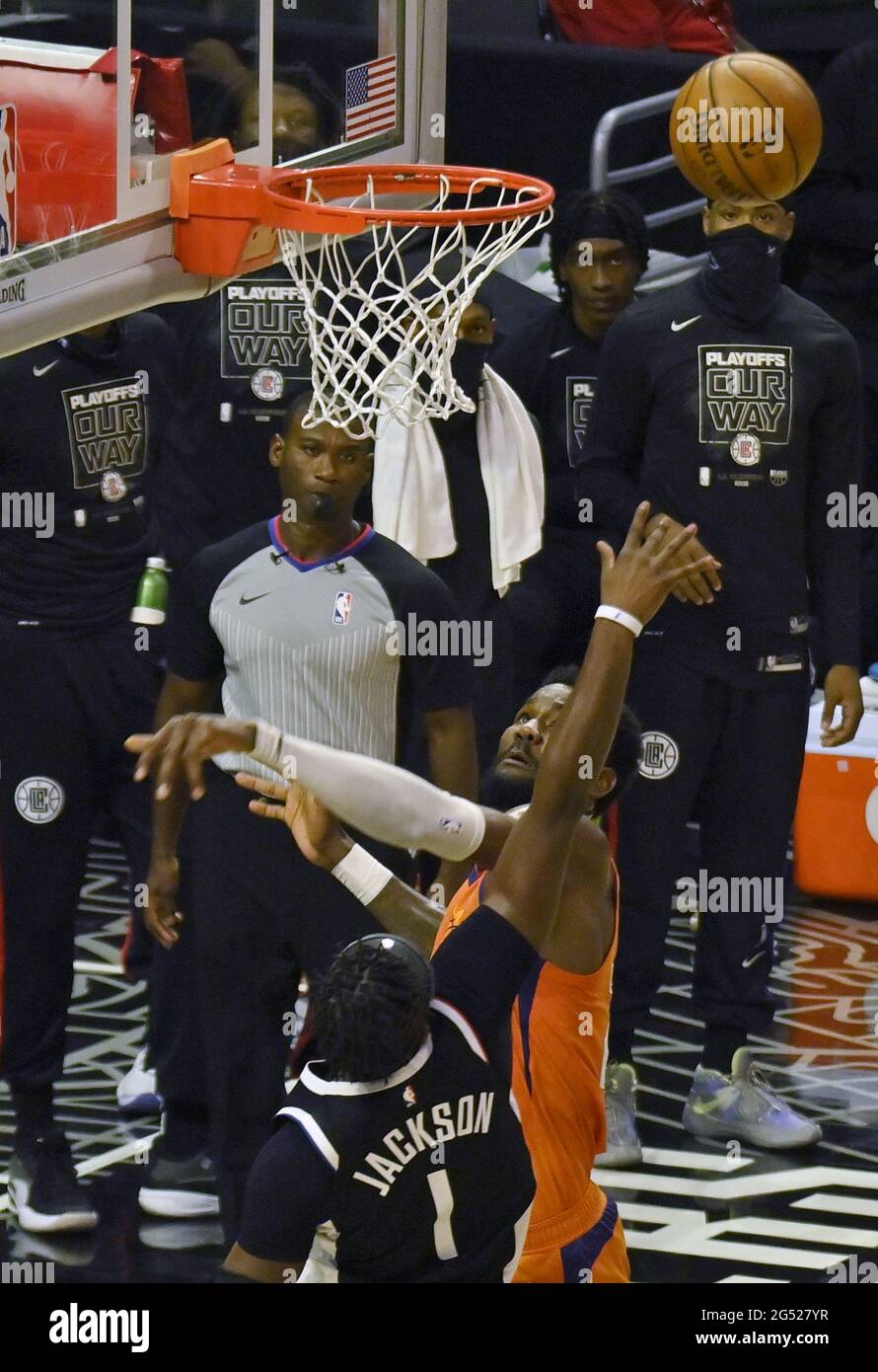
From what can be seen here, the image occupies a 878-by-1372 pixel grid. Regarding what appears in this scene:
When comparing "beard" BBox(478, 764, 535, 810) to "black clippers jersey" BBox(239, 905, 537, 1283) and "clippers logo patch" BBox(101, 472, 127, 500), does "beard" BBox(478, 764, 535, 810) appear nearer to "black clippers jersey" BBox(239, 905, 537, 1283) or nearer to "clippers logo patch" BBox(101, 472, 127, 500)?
"black clippers jersey" BBox(239, 905, 537, 1283)

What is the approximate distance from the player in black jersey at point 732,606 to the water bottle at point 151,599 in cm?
114

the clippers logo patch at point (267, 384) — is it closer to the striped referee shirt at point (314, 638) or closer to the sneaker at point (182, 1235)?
the striped referee shirt at point (314, 638)

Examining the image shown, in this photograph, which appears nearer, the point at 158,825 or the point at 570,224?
the point at 158,825

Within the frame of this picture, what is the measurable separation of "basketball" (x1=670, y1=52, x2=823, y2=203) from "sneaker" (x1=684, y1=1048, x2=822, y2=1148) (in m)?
2.15

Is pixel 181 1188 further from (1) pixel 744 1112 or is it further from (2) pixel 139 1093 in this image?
(1) pixel 744 1112

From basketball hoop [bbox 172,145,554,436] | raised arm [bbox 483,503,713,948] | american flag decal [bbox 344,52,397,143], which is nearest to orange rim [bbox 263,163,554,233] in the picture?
basketball hoop [bbox 172,145,554,436]

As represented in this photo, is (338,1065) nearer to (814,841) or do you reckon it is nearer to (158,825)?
(158,825)

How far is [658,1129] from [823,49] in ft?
18.5

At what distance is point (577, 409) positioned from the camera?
6.76m

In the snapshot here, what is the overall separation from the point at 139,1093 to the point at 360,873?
7.06 feet

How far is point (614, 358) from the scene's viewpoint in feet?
19.2

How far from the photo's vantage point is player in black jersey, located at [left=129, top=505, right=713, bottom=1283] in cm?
317

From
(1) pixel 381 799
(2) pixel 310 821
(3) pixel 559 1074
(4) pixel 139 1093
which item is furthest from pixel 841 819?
(1) pixel 381 799

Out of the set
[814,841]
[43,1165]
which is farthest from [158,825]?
[814,841]
